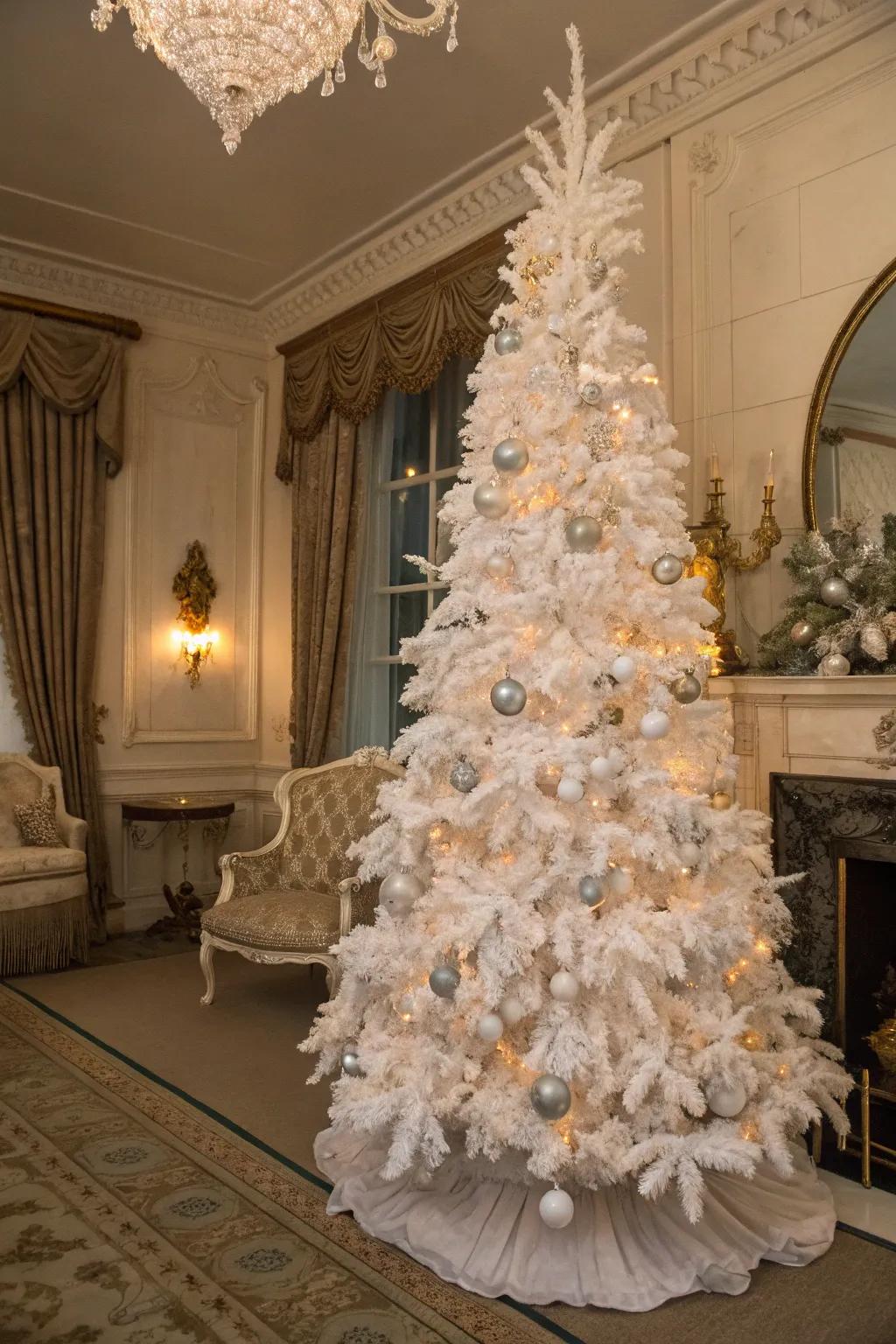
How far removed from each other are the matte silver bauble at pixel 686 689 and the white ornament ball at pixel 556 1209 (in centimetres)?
122

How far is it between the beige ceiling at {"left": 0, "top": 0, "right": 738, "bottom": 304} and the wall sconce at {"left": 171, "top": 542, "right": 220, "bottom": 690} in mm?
1653

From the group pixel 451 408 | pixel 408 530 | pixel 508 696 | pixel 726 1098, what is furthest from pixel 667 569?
pixel 408 530

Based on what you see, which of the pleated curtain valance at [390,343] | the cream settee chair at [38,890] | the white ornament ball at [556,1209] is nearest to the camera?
the white ornament ball at [556,1209]

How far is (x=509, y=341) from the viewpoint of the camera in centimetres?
284

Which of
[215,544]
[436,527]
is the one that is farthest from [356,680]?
[215,544]

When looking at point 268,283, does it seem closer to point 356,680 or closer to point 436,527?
point 436,527

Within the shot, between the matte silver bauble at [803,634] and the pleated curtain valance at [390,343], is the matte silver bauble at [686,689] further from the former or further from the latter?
the pleated curtain valance at [390,343]

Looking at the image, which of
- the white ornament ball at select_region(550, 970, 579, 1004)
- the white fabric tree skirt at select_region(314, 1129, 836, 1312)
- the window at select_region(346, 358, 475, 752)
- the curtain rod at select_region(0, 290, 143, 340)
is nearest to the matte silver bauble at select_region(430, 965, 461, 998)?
the white ornament ball at select_region(550, 970, 579, 1004)

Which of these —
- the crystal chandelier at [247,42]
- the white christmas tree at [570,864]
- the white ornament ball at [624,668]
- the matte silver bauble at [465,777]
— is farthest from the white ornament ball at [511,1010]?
the crystal chandelier at [247,42]

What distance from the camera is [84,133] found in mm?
4414

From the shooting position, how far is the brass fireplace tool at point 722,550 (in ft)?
11.3

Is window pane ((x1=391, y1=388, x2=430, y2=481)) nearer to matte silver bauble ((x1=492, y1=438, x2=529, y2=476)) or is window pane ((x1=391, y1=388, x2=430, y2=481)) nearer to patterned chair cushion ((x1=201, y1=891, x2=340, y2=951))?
patterned chair cushion ((x1=201, y1=891, x2=340, y2=951))

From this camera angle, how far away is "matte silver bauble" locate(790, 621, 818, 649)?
3135 mm

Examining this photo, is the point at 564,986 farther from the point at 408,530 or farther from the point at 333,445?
the point at 333,445
